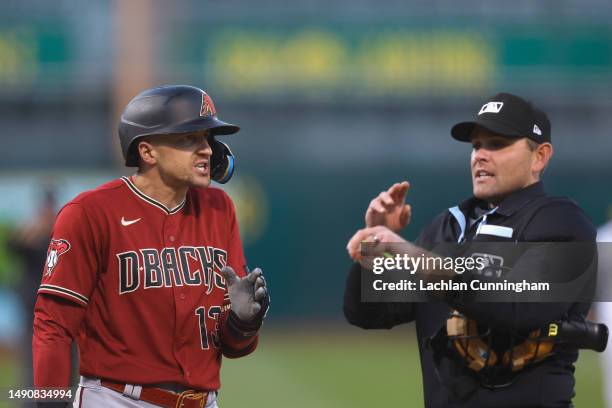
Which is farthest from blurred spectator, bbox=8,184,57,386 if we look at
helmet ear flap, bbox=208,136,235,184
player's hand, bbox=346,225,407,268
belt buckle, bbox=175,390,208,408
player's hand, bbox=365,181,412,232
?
player's hand, bbox=346,225,407,268

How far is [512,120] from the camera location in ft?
13.0

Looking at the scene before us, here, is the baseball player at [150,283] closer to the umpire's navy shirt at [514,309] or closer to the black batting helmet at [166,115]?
the black batting helmet at [166,115]

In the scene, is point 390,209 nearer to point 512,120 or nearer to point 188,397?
point 512,120

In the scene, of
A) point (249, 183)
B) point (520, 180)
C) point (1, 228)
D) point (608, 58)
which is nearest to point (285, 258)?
point (249, 183)

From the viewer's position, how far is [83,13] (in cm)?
1991

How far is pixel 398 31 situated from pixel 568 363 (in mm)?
16945

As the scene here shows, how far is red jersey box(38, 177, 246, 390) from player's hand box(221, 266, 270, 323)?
0.39ft

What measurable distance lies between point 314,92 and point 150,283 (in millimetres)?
16619

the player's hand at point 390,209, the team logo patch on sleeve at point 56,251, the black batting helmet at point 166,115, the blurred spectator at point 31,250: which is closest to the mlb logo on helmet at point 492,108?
the player's hand at point 390,209

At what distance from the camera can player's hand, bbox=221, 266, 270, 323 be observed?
146 inches

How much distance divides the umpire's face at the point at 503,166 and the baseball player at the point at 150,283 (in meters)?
0.98

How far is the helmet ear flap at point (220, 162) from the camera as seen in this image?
402 centimetres

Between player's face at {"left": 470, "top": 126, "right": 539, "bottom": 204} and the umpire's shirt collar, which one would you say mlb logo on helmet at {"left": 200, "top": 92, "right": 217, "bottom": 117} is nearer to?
player's face at {"left": 470, "top": 126, "right": 539, "bottom": 204}

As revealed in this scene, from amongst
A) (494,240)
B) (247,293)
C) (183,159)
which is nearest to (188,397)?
(247,293)
